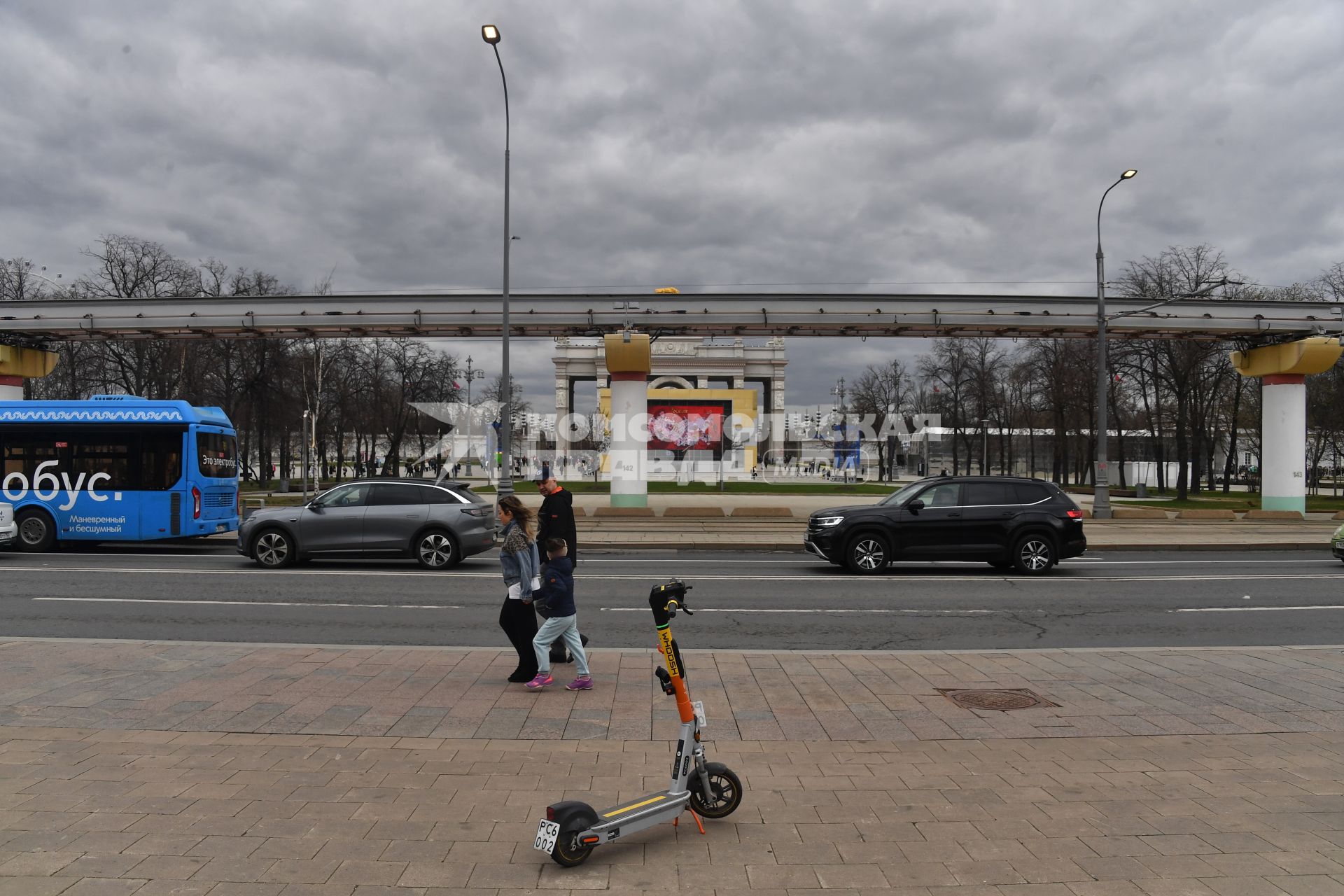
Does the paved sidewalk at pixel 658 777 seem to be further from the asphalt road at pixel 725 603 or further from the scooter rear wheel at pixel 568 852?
the asphalt road at pixel 725 603

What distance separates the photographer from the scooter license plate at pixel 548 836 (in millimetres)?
4031

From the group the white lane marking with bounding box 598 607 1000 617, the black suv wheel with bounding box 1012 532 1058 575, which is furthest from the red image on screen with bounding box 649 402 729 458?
the white lane marking with bounding box 598 607 1000 617

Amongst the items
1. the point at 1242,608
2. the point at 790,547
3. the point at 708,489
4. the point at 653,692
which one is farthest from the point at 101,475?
the point at 708,489

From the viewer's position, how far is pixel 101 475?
1873 centimetres

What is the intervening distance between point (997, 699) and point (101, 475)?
60.2 ft

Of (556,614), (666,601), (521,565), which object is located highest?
(666,601)

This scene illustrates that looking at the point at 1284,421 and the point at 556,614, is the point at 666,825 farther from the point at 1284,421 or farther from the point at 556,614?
the point at 1284,421

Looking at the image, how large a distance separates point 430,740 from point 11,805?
2.23 metres

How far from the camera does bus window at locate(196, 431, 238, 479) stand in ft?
62.3

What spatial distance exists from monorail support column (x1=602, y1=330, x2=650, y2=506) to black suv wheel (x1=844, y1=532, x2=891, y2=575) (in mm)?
13828

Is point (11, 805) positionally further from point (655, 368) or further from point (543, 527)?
point (655, 368)

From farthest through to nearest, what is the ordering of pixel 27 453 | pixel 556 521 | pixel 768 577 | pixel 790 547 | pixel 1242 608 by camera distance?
1. pixel 790 547
2. pixel 27 453
3. pixel 768 577
4. pixel 1242 608
5. pixel 556 521

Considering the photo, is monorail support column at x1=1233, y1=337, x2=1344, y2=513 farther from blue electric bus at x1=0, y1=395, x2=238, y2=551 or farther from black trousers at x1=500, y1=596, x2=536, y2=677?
blue electric bus at x1=0, y1=395, x2=238, y2=551

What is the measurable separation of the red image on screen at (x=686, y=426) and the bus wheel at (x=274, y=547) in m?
50.2
